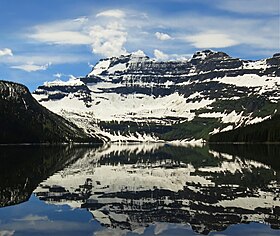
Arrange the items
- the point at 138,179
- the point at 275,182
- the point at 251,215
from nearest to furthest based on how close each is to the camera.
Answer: the point at 251,215 < the point at 275,182 < the point at 138,179

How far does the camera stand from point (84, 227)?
38531 mm

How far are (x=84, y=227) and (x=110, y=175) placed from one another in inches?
1734

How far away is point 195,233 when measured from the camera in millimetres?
34969

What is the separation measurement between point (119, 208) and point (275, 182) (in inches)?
1063

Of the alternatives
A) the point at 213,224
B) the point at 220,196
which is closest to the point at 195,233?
the point at 213,224

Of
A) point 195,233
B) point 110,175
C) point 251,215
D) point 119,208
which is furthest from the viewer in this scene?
point 110,175

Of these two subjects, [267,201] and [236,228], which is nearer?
[236,228]

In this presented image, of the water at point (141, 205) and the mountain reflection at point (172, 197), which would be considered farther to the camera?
the mountain reflection at point (172, 197)

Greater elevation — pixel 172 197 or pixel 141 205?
pixel 172 197

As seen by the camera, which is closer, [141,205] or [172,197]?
[141,205]

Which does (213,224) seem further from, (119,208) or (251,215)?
(119,208)

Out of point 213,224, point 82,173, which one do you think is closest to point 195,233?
point 213,224

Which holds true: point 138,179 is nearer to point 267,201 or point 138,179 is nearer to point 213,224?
point 267,201

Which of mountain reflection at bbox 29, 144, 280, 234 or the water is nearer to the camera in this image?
the water
